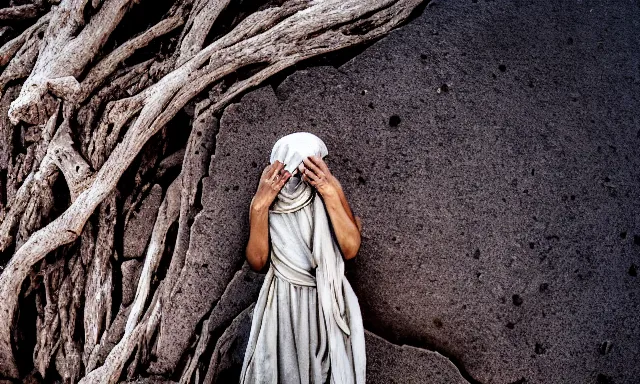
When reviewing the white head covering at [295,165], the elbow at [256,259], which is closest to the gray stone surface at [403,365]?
the elbow at [256,259]

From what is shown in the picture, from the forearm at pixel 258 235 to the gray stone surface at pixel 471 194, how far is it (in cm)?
27

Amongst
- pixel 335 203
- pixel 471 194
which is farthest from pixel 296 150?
pixel 471 194

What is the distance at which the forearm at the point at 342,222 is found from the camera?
1698 millimetres

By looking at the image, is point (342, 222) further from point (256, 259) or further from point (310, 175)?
point (256, 259)

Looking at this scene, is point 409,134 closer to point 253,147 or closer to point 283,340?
point 253,147

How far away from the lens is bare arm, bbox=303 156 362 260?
168cm

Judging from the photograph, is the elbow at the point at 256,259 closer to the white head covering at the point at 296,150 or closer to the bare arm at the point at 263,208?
the bare arm at the point at 263,208

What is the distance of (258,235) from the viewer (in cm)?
174

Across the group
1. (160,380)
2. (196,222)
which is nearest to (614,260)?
(196,222)

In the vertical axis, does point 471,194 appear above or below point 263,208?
below

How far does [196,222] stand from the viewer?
2049mm

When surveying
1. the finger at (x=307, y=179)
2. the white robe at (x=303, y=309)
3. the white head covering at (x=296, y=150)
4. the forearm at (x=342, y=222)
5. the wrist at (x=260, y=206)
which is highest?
the white head covering at (x=296, y=150)

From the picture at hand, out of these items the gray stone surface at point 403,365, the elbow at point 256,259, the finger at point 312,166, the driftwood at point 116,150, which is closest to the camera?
the finger at point 312,166

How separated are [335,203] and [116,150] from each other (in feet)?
3.76
